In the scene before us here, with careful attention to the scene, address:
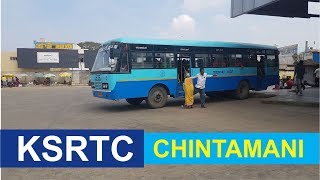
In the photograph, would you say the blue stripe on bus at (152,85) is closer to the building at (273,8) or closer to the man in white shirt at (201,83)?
the man in white shirt at (201,83)

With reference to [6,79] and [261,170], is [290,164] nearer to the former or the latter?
[261,170]

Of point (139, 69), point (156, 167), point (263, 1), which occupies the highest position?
point (263, 1)

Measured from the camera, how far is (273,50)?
18859mm

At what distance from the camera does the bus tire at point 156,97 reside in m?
13.9

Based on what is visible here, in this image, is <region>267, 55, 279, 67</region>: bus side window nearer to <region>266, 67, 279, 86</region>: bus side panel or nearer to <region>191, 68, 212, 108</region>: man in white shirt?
<region>266, 67, 279, 86</region>: bus side panel

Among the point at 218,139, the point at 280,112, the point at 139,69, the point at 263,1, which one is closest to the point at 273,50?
the point at 263,1

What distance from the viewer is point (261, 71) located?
59.4 feet

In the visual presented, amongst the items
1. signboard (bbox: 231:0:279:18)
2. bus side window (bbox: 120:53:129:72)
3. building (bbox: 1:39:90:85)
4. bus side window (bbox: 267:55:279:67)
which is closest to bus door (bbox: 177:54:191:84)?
bus side window (bbox: 120:53:129:72)

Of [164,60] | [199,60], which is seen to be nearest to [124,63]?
[164,60]

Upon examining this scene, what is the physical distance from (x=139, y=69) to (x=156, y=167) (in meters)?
7.85

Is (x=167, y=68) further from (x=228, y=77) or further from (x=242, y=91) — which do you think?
(x=242, y=91)

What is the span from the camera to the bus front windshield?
42.3ft

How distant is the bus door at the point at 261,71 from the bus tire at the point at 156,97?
6.22 meters

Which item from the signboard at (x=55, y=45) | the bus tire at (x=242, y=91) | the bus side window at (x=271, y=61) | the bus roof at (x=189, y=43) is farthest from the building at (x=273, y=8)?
the signboard at (x=55, y=45)
